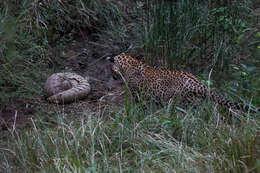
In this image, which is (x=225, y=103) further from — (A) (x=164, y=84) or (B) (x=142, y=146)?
(B) (x=142, y=146)

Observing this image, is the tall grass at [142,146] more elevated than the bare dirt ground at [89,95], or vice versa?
the tall grass at [142,146]

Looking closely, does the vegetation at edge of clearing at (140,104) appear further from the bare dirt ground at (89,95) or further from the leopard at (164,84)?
the leopard at (164,84)

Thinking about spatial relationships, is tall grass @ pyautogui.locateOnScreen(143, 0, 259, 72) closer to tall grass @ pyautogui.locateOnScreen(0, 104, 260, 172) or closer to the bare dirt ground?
the bare dirt ground

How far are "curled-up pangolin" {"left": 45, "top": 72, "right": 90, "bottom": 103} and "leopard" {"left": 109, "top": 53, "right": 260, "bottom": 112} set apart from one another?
23.9 inches

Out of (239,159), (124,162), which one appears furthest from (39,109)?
(239,159)

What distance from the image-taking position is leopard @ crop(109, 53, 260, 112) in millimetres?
5270

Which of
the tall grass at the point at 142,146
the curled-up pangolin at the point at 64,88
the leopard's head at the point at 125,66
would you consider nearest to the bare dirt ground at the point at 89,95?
the curled-up pangolin at the point at 64,88

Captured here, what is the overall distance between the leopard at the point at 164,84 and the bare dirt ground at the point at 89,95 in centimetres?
33

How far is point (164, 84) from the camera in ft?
18.7

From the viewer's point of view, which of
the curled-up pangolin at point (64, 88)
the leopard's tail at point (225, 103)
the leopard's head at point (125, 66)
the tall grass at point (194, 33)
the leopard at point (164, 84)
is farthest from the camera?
the curled-up pangolin at point (64, 88)

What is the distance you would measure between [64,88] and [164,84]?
5.64ft

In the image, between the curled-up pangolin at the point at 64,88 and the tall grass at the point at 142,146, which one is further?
the curled-up pangolin at the point at 64,88

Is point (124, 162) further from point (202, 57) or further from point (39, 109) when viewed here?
point (202, 57)

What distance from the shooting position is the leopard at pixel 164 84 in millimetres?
5270
